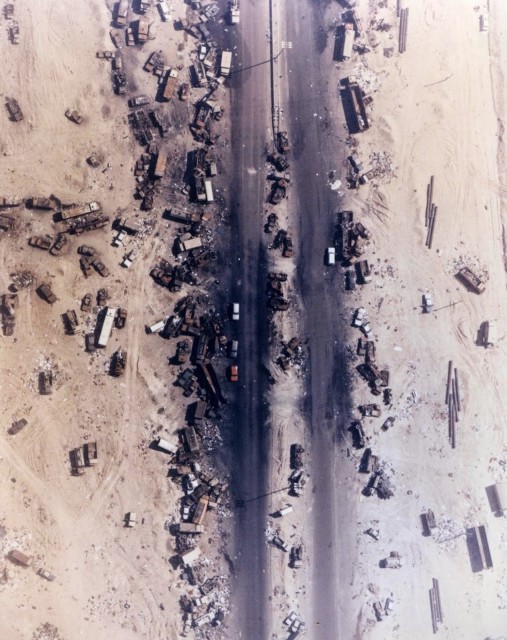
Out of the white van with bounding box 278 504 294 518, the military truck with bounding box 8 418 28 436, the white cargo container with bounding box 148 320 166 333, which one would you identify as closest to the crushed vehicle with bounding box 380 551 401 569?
the white van with bounding box 278 504 294 518

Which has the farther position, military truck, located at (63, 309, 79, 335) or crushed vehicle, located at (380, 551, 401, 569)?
crushed vehicle, located at (380, 551, 401, 569)

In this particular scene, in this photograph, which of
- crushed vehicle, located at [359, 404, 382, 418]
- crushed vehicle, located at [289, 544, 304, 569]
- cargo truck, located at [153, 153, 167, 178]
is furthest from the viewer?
crushed vehicle, located at [359, 404, 382, 418]

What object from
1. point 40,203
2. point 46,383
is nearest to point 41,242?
point 40,203

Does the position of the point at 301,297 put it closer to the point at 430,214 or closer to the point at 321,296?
the point at 321,296

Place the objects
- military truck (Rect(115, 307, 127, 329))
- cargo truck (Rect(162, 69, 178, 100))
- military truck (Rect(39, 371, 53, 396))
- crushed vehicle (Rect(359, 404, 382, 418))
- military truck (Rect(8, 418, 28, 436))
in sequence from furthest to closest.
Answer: cargo truck (Rect(162, 69, 178, 100))
crushed vehicle (Rect(359, 404, 382, 418))
military truck (Rect(115, 307, 127, 329))
military truck (Rect(39, 371, 53, 396))
military truck (Rect(8, 418, 28, 436))

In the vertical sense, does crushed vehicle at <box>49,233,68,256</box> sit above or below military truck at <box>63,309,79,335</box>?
above

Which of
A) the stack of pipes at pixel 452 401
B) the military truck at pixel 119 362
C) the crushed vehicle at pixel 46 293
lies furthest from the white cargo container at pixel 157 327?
the stack of pipes at pixel 452 401

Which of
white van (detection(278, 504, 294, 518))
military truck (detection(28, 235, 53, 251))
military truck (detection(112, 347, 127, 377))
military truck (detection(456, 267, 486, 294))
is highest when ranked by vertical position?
military truck (detection(28, 235, 53, 251))

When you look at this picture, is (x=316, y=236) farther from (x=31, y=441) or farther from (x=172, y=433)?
(x=31, y=441)

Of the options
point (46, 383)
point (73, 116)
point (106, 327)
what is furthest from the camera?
point (73, 116)

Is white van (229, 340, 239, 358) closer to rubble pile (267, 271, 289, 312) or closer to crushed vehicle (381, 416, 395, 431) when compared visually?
rubble pile (267, 271, 289, 312)

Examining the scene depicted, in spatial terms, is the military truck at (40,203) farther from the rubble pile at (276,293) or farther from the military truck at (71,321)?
the rubble pile at (276,293)
